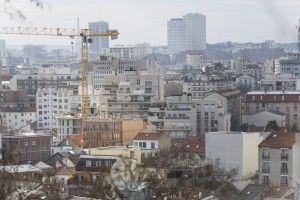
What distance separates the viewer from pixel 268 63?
58125 millimetres

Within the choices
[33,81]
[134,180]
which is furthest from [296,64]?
[134,180]

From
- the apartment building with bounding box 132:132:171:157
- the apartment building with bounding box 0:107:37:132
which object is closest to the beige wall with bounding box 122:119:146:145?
the apartment building with bounding box 132:132:171:157

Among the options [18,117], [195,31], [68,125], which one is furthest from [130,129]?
[195,31]

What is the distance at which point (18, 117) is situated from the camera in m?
33.9

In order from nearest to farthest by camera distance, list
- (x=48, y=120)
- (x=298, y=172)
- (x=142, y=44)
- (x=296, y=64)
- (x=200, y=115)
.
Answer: (x=298, y=172) < (x=200, y=115) < (x=48, y=120) < (x=296, y=64) < (x=142, y=44)

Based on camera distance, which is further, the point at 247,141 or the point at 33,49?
the point at 33,49

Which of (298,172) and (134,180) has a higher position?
(134,180)

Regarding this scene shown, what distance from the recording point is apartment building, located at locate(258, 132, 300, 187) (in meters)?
Answer: 15.2

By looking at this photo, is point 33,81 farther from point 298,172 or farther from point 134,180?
point 134,180

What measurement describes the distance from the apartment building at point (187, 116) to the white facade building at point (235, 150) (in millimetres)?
9018

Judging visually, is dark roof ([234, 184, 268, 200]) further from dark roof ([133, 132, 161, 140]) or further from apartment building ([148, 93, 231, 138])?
apartment building ([148, 93, 231, 138])

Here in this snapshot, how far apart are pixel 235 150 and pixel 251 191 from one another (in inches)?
82.9

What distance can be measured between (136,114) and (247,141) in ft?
37.6

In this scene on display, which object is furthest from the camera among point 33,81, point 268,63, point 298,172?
point 268,63
